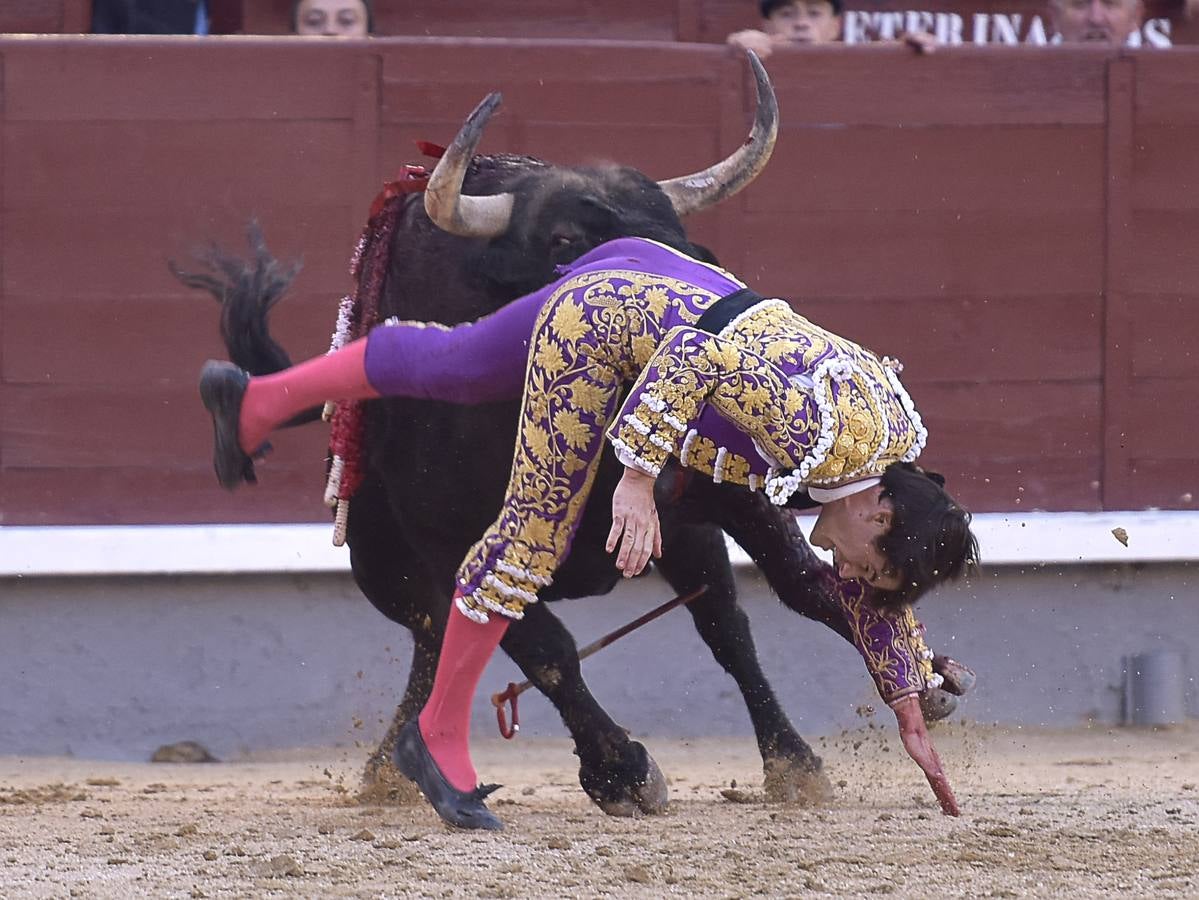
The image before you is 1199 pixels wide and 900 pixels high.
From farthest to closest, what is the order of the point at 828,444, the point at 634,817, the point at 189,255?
the point at 189,255 < the point at 634,817 < the point at 828,444

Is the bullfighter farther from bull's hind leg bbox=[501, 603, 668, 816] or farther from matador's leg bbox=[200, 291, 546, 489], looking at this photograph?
bull's hind leg bbox=[501, 603, 668, 816]

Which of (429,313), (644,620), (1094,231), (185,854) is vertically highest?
(1094,231)

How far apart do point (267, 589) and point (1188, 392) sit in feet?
7.67

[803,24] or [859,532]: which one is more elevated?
[803,24]

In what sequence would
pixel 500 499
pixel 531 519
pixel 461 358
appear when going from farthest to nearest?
pixel 500 499
pixel 461 358
pixel 531 519

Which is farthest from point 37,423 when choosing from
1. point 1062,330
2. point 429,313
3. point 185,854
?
point 1062,330

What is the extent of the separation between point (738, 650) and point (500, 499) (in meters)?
0.64

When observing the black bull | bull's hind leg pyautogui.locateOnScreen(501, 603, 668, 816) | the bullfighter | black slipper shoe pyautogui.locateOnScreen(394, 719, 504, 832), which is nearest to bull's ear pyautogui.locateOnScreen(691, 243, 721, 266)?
the black bull

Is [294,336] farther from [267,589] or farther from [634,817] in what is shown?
[634,817]

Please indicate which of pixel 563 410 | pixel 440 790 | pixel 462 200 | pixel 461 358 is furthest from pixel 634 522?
pixel 462 200

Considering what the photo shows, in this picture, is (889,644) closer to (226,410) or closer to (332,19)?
→ (226,410)

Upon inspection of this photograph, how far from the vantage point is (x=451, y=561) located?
3824mm

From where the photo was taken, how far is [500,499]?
3738 mm

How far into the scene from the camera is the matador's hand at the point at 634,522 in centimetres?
307
